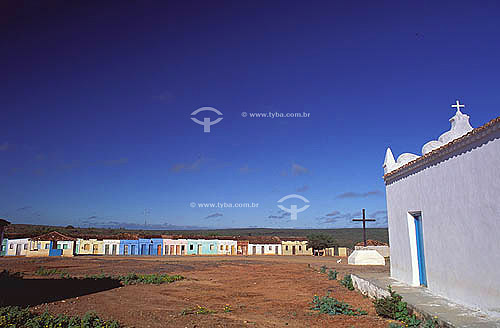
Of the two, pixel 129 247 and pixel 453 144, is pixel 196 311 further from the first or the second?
pixel 129 247

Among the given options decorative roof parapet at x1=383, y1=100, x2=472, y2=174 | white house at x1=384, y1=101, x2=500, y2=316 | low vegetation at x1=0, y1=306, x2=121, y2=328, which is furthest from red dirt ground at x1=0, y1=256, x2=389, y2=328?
decorative roof parapet at x1=383, y1=100, x2=472, y2=174

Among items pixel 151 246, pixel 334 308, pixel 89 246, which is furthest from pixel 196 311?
pixel 89 246

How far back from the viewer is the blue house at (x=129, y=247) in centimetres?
4584

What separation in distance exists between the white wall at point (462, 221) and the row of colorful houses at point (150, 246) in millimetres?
38487

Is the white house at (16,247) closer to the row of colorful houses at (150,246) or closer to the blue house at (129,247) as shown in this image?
the row of colorful houses at (150,246)

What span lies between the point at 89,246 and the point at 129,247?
468cm

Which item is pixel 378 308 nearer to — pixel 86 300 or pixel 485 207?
pixel 485 207

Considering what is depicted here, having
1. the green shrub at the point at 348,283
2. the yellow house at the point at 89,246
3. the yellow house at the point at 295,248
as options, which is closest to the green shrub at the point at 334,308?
the green shrub at the point at 348,283

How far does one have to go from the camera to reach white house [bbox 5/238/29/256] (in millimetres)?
39062

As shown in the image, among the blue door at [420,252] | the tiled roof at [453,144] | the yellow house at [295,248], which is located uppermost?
the tiled roof at [453,144]

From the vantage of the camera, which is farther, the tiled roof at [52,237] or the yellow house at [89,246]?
the yellow house at [89,246]

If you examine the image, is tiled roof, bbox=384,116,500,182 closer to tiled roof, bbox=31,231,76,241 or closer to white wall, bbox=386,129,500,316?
white wall, bbox=386,129,500,316

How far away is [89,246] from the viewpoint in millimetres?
45344

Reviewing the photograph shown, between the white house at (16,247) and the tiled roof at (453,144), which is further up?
the tiled roof at (453,144)
